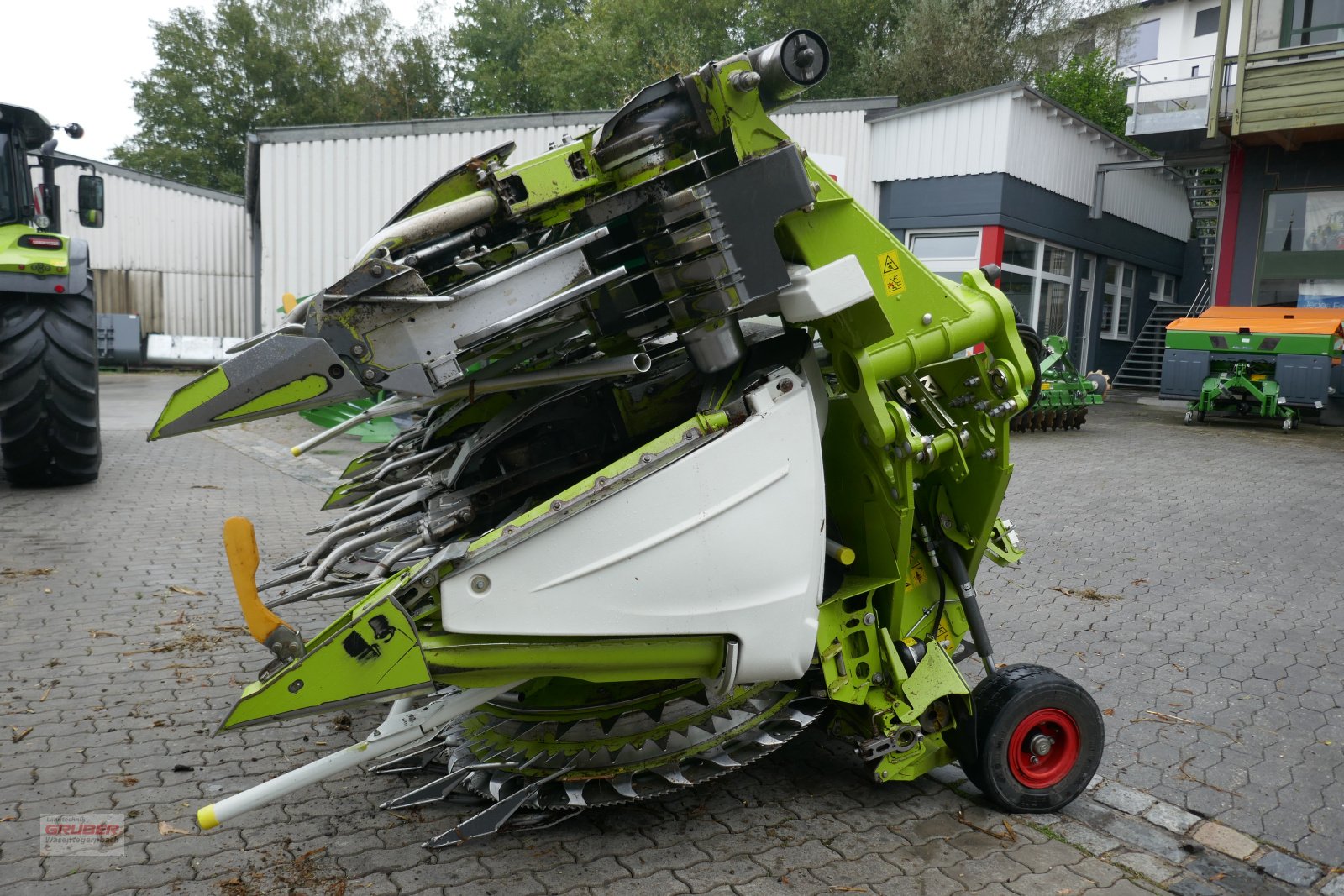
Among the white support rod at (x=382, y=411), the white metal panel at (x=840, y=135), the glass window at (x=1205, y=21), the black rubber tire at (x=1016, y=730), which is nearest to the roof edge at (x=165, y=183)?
the white metal panel at (x=840, y=135)

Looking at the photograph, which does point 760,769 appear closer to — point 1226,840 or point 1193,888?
point 1193,888

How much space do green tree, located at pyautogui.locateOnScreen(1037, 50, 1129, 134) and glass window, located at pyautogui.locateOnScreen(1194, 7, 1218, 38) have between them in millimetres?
10245

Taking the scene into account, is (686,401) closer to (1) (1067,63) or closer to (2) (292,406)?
(2) (292,406)

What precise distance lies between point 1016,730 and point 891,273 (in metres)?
1.48

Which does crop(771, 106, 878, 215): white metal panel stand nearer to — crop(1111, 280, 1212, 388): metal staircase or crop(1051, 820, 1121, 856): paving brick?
crop(1111, 280, 1212, 388): metal staircase

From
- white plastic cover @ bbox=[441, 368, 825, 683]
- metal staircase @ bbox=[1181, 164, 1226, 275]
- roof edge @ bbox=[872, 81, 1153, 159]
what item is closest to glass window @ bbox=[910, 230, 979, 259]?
roof edge @ bbox=[872, 81, 1153, 159]

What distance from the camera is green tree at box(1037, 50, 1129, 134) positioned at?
27.8 m

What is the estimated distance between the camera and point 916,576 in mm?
3365

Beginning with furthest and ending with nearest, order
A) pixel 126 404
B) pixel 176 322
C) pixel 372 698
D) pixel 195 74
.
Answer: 1. pixel 195 74
2. pixel 176 322
3. pixel 126 404
4. pixel 372 698

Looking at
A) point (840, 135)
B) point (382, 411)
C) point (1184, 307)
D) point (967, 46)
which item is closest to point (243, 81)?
point (967, 46)

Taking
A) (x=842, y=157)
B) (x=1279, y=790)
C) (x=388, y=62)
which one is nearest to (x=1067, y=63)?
(x=842, y=157)

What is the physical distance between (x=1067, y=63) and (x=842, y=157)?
17172 millimetres

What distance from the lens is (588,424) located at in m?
3.38
